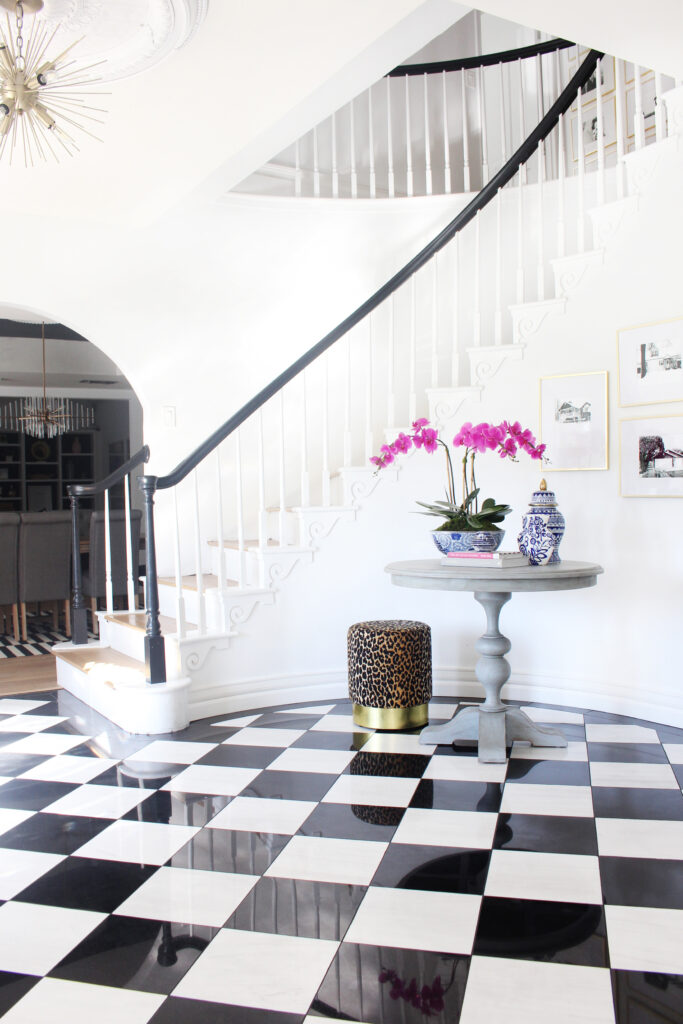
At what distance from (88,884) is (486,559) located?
1.77 metres

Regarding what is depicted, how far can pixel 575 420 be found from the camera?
4.06m

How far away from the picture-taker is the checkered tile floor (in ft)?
5.86

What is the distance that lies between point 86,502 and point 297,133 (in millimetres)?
6756

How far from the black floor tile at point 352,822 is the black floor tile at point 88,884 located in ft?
1.75

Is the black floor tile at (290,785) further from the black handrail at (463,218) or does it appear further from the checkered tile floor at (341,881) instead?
the black handrail at (463,218)

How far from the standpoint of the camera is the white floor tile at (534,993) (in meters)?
1.69

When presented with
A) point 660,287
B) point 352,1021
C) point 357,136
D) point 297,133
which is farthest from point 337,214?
point 352,1021

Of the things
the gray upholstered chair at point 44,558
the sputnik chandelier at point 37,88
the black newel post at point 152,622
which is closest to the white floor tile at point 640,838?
the black newel post at point 152,622

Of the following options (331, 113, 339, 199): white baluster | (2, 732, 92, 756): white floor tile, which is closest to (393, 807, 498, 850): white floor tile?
(2, 732, 92, 756): white floor tile

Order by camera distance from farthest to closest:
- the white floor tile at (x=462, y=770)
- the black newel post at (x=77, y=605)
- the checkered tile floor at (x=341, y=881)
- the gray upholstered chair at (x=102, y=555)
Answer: the gray upholstered chair at (x=102, y=555)
the black newel post at (x=77, y=605)
the white floor tile at (x=462, y=770)
the checkered tile floor at (x=341, y=881)

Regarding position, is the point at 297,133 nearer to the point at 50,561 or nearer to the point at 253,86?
the point at 253,86

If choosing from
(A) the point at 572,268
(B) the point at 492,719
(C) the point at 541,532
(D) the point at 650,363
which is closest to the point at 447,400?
(A) the point at 572,268

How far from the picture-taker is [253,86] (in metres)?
3.48

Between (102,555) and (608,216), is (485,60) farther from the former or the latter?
(102,555)
